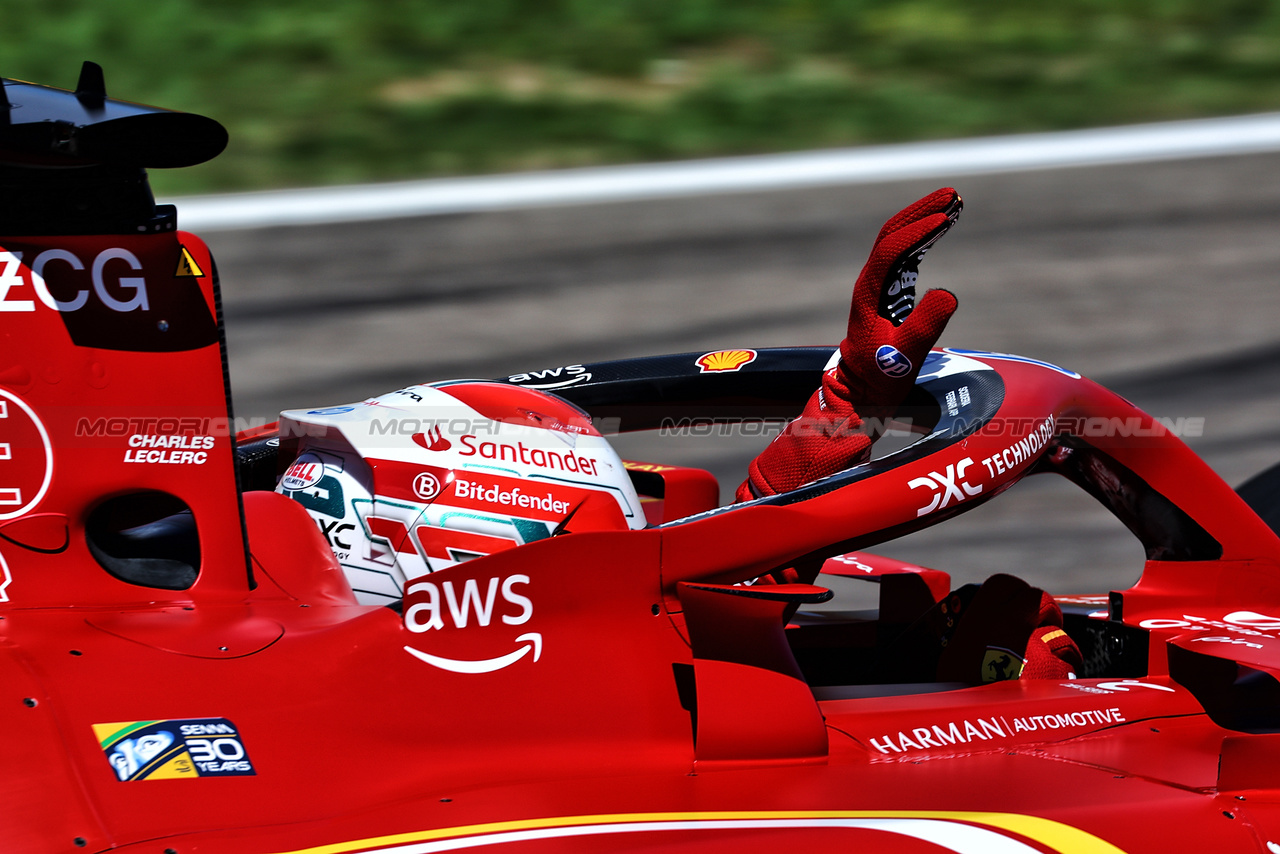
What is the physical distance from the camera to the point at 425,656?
1.95 m

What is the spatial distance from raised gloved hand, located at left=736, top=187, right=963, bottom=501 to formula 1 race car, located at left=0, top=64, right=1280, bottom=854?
0.45 ft

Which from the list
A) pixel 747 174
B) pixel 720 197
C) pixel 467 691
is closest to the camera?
pixel 467 691

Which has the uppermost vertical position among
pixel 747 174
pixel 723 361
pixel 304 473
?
pixel 747 174

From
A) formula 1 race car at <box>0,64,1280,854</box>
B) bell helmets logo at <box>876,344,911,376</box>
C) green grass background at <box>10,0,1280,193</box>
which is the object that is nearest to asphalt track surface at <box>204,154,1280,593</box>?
green grass background at <box>10,0,1280,193</box>

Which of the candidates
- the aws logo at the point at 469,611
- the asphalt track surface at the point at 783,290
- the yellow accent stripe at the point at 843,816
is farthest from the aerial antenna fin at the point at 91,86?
the asphalt track surface at the point at 783,290

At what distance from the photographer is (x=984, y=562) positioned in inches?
171

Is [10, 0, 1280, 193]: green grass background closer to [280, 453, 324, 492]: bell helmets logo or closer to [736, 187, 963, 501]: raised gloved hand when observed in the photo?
[280, 453, 324, 492]: bell helmets logo

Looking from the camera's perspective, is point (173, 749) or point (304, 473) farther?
point (304, 473)

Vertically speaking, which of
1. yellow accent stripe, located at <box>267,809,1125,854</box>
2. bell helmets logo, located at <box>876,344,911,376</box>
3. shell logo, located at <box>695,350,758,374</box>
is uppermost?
bell helmets logo, located at <box>876,344,911,376</box>

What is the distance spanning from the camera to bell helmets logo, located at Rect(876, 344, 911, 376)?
7.38ft

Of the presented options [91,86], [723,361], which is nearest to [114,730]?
[91,86]

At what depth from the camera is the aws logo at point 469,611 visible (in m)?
1.95

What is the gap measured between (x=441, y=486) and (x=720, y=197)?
3.70 meters

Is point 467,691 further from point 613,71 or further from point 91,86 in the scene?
point 613,71
